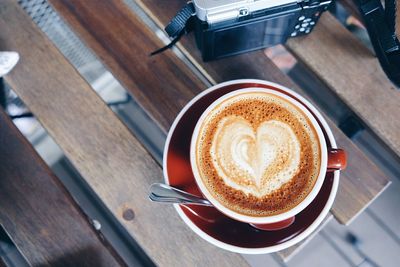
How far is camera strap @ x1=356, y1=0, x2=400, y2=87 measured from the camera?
0.54m

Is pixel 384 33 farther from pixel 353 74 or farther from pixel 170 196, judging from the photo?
pixel 170 196

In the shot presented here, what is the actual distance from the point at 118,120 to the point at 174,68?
0.12 meters

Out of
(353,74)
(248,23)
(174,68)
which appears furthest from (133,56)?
(353,74)

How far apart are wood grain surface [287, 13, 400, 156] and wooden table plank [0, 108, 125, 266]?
1.35 feet

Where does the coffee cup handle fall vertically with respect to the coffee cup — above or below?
below

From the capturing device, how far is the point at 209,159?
0.53 m

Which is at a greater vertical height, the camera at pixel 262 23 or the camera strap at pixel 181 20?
the camera strap at pixel 181 20

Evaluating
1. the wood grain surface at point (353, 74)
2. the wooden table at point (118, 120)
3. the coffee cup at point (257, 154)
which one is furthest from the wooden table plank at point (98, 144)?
the wood grain surface at point (353, 74)

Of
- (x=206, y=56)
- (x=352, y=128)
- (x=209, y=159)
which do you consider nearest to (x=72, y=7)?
(x=206, y=56)

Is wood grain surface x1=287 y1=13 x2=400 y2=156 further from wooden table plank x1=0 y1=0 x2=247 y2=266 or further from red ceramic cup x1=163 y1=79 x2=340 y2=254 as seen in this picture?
wooden table plank x1=0 y1=0 x2=247 y2=266

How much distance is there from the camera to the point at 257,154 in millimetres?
531

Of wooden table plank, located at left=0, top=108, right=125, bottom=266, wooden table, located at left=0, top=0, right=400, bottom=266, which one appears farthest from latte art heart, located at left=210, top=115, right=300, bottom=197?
wooden table plank, located at left=0, top=108, right=125, bottom=266

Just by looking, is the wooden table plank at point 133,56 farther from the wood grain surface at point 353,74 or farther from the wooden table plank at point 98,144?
the wood grain surface at point 353,74

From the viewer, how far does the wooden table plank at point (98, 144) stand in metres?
0.58
